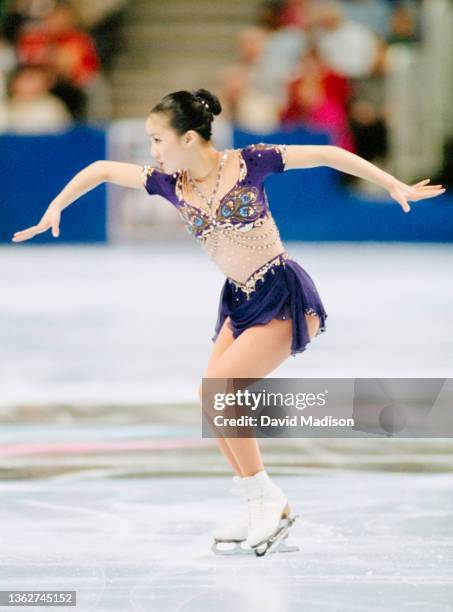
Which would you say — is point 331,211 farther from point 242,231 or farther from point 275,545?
point 275,545

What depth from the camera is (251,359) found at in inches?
138

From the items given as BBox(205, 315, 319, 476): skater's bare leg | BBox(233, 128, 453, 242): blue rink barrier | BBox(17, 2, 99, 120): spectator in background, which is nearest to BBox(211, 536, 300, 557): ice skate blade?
BBox(205, 315, 319, 476): skater's bare leg

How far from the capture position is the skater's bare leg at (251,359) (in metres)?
3.49

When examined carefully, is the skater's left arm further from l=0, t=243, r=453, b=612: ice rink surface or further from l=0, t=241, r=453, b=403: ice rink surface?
l=0, t=241, r=453, b=403: ice rink surface

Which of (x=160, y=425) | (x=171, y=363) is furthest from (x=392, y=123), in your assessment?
(x=160, y=425)

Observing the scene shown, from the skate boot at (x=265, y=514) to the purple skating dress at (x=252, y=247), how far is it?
387 millimetres

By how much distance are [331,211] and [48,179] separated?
103 inches

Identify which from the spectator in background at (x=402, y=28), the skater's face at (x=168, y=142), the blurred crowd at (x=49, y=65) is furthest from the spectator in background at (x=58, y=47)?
the skater's face at (x=168, y=142)

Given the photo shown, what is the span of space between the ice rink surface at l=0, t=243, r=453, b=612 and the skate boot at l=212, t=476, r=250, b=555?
0.20ft

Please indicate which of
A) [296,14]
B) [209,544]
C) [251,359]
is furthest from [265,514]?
[296,14]

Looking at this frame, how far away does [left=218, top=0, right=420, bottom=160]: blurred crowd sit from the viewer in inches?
478

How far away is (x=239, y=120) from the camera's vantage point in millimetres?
12172

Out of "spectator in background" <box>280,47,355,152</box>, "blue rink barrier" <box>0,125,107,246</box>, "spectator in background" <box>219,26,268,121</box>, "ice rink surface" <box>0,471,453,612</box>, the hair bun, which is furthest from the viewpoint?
"spectator in background" <box>219,26,268,121</box>

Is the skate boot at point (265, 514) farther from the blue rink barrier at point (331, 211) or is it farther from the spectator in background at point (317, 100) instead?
the spectator in background at point (317, 100)
